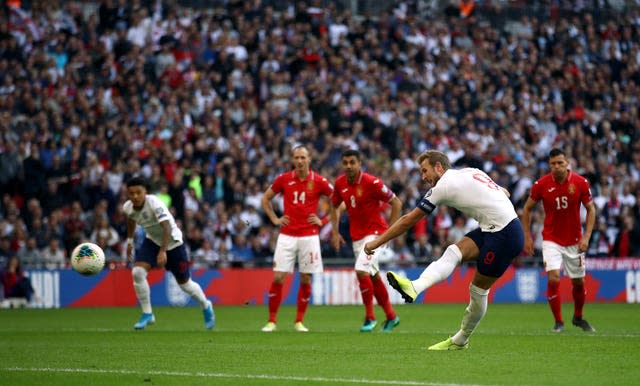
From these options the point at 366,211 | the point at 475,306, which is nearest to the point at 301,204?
the point at 366,211

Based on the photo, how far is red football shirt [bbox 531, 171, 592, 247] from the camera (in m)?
16.8

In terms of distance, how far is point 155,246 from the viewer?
706 inches

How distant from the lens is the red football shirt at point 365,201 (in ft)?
55.8

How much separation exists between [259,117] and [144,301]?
39.5ft

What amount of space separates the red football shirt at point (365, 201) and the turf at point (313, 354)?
1.51 m

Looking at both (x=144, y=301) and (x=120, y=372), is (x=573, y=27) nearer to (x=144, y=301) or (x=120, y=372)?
(x=144, y=301)

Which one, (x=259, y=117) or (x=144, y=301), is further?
(x=259, y=117)

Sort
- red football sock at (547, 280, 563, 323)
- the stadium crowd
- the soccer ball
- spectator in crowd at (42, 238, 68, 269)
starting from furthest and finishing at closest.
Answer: the stadium crowd < spectator in crowd at (42, 238, 68, 269) < red football sock at (547, 280, 563, 323) < the soccer ball

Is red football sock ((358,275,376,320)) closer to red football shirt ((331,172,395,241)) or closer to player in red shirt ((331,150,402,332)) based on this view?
player in red shirt ((331,150,402,332))

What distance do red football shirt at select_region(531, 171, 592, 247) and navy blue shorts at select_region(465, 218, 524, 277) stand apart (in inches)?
187

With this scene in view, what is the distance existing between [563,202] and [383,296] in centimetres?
290

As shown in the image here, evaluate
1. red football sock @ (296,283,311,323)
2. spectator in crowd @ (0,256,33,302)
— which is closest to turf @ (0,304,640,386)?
red football sock @ (296,283,311,323)

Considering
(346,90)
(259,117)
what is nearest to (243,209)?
(259,117)

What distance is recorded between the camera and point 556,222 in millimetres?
16969
